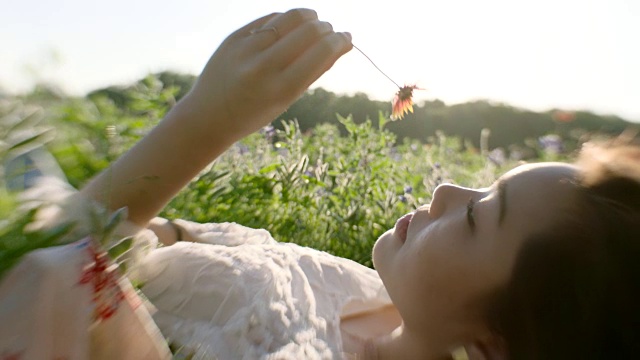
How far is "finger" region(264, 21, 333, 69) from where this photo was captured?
1.26m

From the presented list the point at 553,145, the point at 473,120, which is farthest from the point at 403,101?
the point at 473,120

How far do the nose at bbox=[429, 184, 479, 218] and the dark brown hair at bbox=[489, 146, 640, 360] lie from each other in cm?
22

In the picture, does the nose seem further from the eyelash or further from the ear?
the ear

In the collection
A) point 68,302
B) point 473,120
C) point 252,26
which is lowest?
point 473,120

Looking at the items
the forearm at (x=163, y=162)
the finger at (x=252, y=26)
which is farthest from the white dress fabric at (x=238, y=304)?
the finger at (x=252, y=26)

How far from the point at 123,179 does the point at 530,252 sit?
0.70 metres

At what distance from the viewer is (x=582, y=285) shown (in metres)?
1.15

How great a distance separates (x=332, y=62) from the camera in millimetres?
1294

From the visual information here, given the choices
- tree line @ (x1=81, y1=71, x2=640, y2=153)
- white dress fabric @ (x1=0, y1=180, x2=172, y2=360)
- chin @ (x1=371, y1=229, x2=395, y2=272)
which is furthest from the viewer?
A: tree line @ (x1=81, y1=71, x2=640, y2=153)

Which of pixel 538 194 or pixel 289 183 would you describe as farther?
pixel 289 183

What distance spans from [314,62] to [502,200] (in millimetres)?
423

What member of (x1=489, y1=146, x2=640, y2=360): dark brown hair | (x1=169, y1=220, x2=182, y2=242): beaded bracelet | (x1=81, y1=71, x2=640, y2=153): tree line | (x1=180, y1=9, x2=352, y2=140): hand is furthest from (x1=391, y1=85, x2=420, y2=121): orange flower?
(x1=81, y1=71, x2=640, y2=153): tree line

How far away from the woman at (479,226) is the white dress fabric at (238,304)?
0.14 ft

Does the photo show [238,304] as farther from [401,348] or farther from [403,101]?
[403,101]
